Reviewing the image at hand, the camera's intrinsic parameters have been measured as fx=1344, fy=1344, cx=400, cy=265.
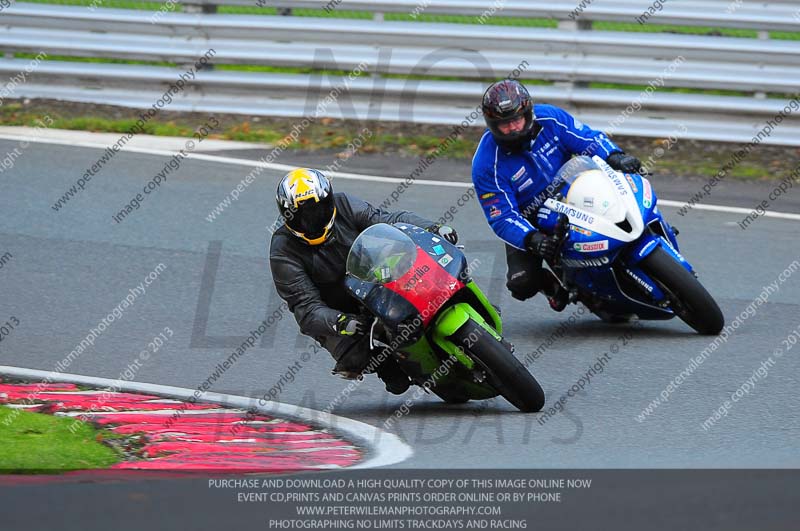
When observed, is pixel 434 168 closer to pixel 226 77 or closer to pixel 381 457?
pixel 226 77

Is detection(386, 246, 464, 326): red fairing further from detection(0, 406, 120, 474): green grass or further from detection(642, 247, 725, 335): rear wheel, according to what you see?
detection(642, 247, 725, 335): rear wheel

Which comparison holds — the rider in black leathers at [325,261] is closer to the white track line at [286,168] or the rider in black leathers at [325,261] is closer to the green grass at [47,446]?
the green grass at [47,446]

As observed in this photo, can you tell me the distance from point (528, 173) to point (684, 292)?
4.55ft

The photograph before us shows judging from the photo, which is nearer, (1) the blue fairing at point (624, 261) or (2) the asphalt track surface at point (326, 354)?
(2) the asphalt track surface at point (326, 354)

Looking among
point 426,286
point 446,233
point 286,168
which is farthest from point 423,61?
point 426,286

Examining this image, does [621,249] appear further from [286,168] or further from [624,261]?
[286,168]

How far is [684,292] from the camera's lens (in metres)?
8.17

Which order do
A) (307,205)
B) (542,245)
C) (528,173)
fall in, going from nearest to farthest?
(307,205)
(542,245)
(528,173)

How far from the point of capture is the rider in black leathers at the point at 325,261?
720 centimetres

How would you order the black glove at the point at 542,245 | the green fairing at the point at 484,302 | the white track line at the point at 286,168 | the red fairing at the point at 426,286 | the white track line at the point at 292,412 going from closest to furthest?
the white track line at the point at 292,412, the red fairing at the point at 426,286, the green fairing at the point at 484,302, the black glove at the point at 542,245, the white track line at the point at 286,168

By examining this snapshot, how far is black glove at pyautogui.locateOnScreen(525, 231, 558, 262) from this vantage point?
334 inches

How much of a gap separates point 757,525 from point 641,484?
671mm

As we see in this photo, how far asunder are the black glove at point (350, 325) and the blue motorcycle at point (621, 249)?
1.87 metres

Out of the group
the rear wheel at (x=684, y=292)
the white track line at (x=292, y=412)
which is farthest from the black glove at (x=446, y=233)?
the rear wheel at (x=684, y=292)
